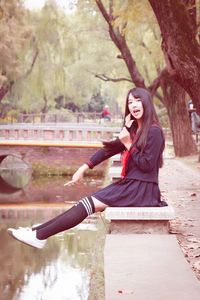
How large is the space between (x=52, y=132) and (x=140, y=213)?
24.5 meters

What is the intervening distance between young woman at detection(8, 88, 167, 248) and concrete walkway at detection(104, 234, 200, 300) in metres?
0.35

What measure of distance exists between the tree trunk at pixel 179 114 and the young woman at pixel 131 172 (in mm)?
10969

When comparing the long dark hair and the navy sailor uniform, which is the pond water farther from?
the long dark hair

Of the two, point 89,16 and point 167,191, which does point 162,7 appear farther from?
point 89,16

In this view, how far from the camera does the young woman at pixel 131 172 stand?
4035 millimetres

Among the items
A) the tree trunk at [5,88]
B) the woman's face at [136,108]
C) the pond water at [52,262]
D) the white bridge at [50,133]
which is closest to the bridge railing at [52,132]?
the white bridge at [50,133]

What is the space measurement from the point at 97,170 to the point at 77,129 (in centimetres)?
290

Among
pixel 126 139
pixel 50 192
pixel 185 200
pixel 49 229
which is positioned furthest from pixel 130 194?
pixel 50 192

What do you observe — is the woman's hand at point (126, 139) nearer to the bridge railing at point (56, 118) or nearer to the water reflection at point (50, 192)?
the water reflection at point (50, 192)

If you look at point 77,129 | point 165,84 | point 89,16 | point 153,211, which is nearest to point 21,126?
point 77,129

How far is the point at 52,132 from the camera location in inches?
1126

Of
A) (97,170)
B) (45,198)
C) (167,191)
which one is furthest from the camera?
(97,170)

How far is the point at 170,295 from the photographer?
2.83 m

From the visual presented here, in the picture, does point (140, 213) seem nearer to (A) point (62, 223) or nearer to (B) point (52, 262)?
(A) point (62, 223)
